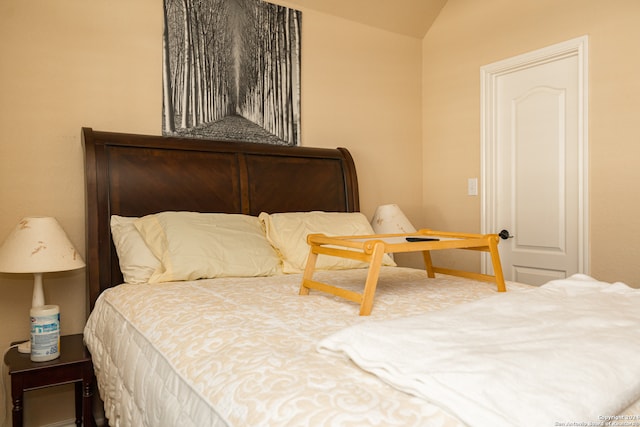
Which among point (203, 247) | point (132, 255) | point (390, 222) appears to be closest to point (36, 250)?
point (132, 255)

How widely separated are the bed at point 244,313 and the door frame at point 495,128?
37.6 inches

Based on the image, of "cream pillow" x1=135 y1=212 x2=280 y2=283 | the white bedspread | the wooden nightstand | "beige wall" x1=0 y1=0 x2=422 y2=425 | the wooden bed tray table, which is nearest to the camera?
the white bedspread

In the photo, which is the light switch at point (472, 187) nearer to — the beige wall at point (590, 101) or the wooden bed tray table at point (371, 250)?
the beige wall at point (590, 101)

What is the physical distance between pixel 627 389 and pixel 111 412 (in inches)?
62.7

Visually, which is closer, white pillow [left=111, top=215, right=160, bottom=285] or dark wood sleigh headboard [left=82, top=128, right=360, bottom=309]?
white pillow [left=111, top=215, right=160, bottom=285]

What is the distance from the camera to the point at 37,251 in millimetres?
1880

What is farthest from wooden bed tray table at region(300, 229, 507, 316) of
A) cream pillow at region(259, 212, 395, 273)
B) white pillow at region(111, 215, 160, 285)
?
white pillow at region(111, 215, 160, 285)

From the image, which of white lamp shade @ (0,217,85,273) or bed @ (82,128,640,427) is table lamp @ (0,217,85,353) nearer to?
white lamp shade @ (0,217,85,273)

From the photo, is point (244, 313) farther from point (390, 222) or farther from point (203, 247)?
point (390, 222)

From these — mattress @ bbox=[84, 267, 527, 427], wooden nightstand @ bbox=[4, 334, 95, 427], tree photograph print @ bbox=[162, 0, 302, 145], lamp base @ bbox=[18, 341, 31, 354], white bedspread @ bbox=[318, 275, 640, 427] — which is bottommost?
wooden nightstand @ bbox=[4, 334, 95, 427]

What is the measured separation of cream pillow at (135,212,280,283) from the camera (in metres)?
2.02

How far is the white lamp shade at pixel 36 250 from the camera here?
6.05 feet

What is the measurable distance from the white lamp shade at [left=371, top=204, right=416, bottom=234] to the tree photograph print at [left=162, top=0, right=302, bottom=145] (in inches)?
30.0

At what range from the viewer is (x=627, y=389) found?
770 mm
